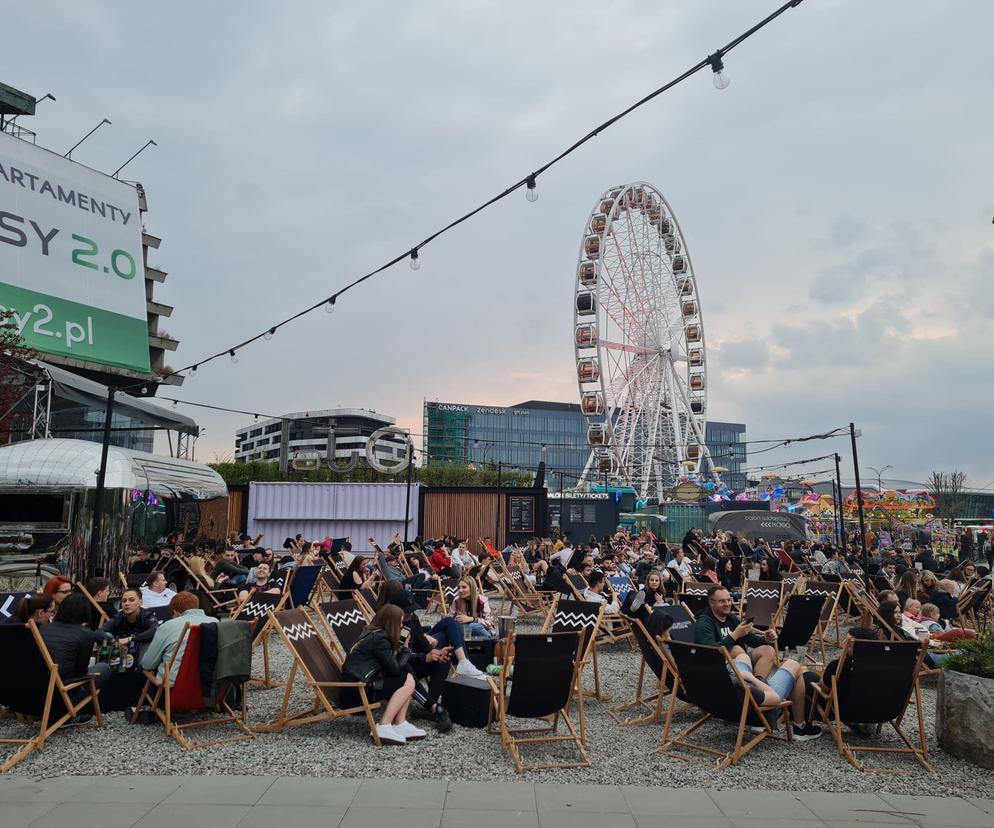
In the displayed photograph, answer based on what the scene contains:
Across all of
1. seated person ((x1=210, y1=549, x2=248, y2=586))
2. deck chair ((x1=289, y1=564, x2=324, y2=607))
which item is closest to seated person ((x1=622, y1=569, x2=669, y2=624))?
deck chair ((x1=289, y1=564, x2=324, y2=607))

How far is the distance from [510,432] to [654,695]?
105693 mm

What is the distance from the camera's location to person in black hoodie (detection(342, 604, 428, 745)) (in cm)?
539

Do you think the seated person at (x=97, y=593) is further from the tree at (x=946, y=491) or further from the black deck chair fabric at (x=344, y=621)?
the tree at (x=946, y=491)

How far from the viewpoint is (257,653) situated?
350 inches

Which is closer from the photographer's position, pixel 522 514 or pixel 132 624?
pixel 132 624

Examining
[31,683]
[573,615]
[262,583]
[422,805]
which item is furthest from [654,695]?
[262,583]

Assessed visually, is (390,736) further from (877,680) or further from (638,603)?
(638,603)

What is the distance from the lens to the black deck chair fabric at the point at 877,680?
5.14 meters

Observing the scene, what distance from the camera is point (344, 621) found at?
6.78 metres

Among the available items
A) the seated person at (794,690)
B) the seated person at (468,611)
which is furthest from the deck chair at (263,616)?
the seated person at (794,690)

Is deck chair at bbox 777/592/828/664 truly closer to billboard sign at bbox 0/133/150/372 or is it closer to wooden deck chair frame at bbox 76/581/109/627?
wooden deck chair frame at bbox 76/581/109/627

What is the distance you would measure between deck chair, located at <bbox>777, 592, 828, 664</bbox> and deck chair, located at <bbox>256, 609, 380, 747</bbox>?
16.8 feet

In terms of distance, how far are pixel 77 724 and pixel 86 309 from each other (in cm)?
2520

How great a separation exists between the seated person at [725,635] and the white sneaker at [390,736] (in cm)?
244
